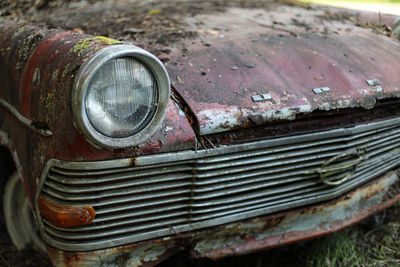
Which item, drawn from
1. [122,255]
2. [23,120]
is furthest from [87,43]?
[122,255]

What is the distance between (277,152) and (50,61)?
93 centimetres

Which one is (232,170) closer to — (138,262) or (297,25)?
(138,262)

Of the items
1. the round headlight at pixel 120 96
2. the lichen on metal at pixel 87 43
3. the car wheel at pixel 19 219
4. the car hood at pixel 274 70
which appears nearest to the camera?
the round headlight at pixel 120 96

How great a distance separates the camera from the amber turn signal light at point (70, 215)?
1.38 m

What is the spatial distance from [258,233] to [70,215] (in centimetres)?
81

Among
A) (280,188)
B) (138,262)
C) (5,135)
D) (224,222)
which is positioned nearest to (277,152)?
(280,188)

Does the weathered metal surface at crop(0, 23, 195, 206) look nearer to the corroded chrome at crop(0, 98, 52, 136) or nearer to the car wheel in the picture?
the corroded chrome at crop(0, 98, 52, 136)

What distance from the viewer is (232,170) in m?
1.57

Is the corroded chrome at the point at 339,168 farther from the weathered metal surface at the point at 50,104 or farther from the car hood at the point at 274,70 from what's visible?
the weathered metal surface at the point at 50,104

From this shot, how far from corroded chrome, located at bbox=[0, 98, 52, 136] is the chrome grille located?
0.44ft

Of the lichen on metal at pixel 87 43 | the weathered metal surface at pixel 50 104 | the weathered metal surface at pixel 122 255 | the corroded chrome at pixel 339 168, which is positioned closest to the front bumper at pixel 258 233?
the weathered metal surface at pixel 122 255

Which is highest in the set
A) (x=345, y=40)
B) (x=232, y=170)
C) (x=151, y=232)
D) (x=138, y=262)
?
(x=345, y=40)

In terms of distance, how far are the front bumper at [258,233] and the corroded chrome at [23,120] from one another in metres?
0.44

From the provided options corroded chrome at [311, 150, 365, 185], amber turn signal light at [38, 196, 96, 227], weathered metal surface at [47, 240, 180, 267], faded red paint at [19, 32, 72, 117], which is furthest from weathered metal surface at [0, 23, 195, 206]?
corroded chrome at [311, 150, 365, 185]
